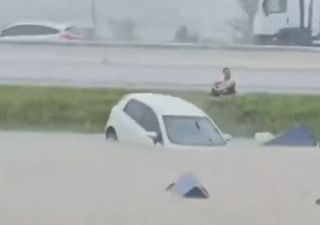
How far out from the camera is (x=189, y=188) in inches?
472

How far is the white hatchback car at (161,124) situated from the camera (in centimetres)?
1661

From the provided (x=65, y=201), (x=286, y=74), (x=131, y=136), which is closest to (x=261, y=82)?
(x=286, y=74)

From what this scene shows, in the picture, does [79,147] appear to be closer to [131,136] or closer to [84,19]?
[131,136]

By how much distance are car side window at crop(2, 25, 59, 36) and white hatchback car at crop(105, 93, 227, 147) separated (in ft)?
46.6

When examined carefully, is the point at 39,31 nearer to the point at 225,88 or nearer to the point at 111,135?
the point at 225,88

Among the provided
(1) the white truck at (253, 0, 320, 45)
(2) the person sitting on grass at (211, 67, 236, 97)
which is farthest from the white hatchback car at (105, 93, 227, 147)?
(1) the white truck at (253, 0, 320, 45)

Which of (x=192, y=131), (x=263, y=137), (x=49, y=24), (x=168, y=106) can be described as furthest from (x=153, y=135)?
(x=49, y=24)

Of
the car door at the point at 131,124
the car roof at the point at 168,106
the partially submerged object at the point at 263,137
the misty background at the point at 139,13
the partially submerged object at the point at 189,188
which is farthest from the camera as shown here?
the misty background at the point at 139,13

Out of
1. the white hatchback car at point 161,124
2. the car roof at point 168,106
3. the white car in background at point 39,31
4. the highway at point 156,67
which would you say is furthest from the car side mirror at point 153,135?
the white car in background at point 39,31

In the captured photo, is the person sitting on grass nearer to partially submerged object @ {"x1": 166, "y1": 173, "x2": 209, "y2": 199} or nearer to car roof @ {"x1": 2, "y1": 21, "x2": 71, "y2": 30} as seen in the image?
partially submerged object @ {"x1": 166, "y1": 173, "x2": 209, "y2": 199}

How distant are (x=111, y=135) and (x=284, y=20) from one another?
1569cm

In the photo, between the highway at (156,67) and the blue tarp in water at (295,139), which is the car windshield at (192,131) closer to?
the blue tarp in water at (295,139)

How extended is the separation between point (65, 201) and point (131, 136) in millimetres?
5988

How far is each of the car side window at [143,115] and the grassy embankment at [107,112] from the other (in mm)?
2316
